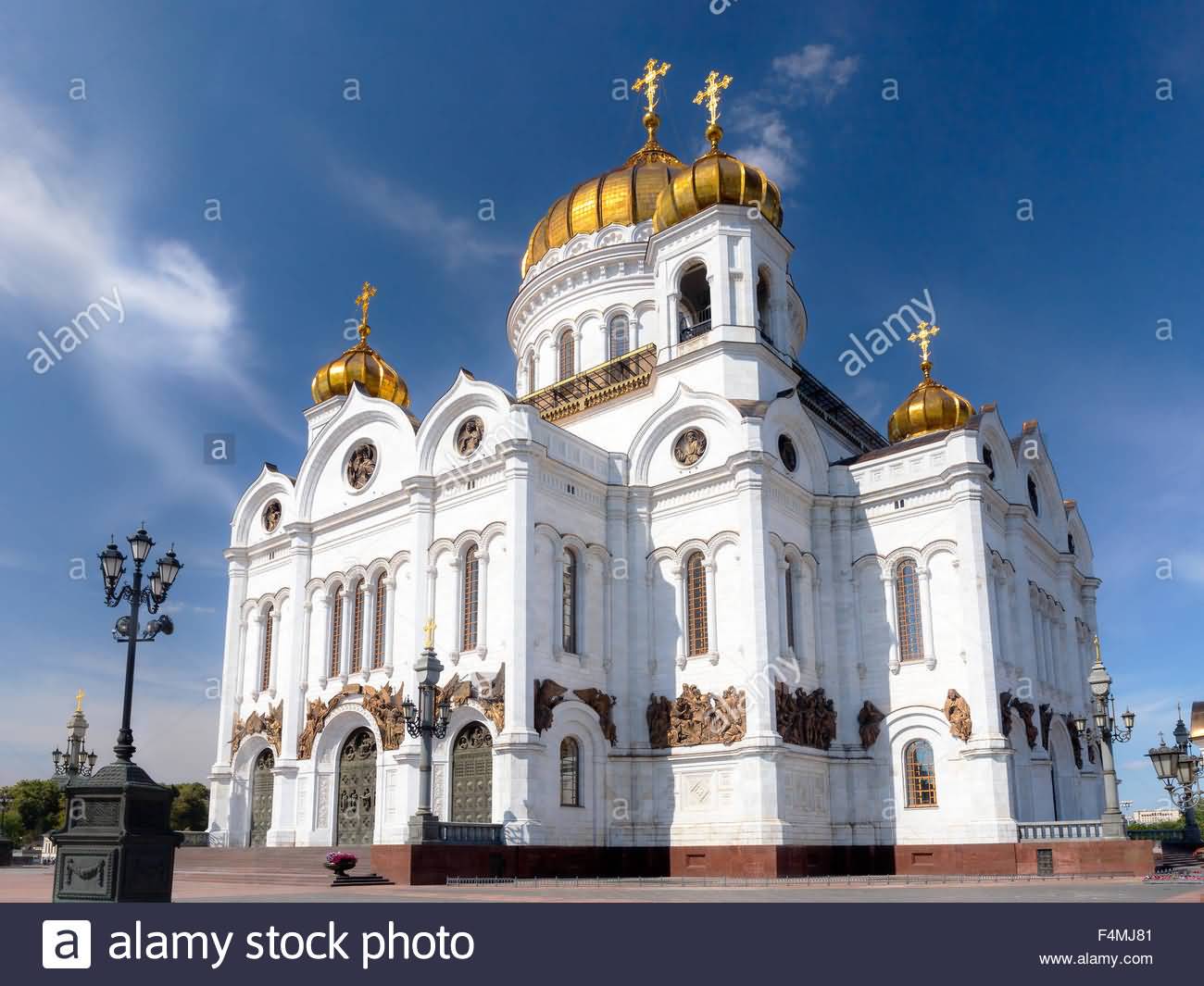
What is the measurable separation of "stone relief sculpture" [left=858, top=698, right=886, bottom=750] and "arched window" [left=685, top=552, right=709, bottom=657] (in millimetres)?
4139

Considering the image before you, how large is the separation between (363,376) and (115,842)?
23.0 meters

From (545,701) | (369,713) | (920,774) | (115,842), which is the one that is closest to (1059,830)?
(920,774)

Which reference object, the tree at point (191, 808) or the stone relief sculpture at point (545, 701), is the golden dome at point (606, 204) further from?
the tree at point (191, 808)

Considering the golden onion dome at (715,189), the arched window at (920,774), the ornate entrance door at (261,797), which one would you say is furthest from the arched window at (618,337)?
the ornate entrance door at (261,797)

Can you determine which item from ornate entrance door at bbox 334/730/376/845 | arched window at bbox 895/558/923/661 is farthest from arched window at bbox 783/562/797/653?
ornate entrance door at bbox 334/730/376/845

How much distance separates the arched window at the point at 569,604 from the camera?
25484mm

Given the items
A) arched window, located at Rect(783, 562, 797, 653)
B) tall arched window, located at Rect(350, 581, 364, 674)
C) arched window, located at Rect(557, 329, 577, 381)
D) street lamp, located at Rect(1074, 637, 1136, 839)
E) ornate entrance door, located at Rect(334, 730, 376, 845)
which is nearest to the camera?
street lamp, located at Rect(1074, 637, 1136, 839)

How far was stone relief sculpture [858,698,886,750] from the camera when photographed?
26141 millimetres

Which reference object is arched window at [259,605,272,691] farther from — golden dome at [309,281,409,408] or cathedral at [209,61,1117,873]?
golden dome at [309,281,409,408]

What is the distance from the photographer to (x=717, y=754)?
81.0 feet

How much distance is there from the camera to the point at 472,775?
2438cm

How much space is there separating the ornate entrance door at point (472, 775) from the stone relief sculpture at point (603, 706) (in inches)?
95.0

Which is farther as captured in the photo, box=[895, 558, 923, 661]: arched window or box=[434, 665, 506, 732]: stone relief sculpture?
box=[895, 558, 923, 661]: arched window

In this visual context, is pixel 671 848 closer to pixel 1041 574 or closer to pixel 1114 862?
pixel 1114 862
